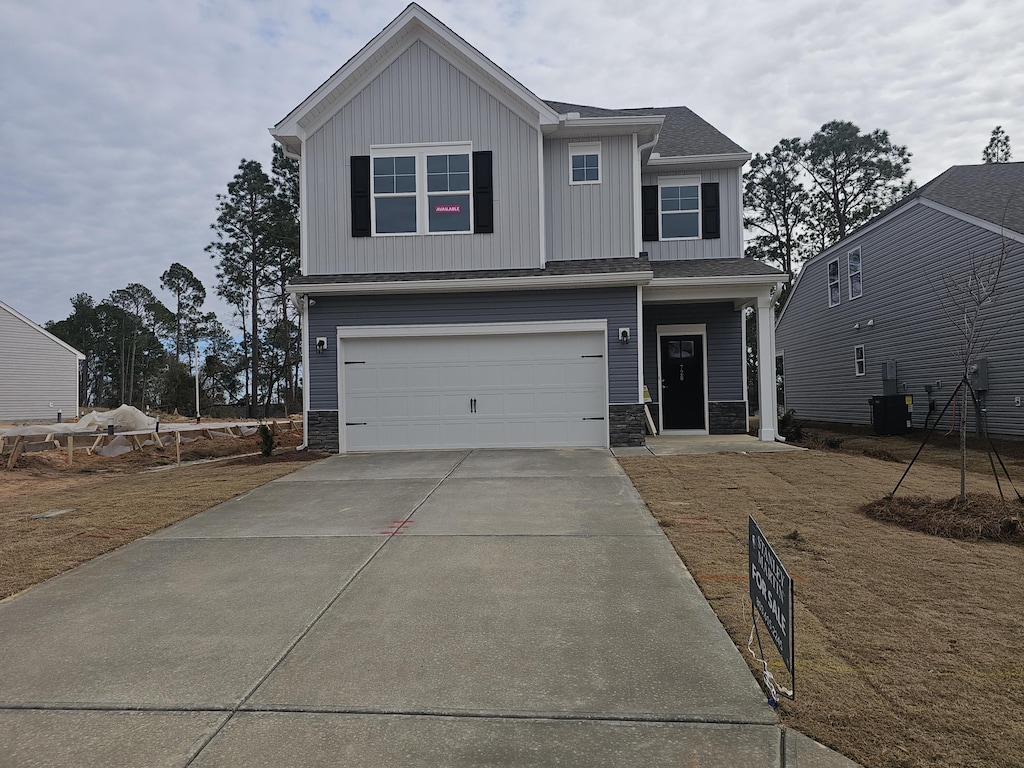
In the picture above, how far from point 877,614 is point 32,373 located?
33.5m

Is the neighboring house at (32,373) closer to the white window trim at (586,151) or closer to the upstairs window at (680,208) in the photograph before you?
the white window trim at (586,151)

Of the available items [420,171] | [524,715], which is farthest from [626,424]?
[524,715]

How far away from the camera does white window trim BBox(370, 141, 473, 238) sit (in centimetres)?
1247

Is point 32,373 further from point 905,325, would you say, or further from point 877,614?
point 877,614

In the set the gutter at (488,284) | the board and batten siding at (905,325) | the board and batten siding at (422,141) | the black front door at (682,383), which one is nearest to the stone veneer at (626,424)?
the gutter at (488,284)

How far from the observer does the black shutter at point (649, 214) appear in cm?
1459

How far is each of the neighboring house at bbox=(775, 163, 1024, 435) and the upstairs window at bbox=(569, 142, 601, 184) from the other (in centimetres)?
735

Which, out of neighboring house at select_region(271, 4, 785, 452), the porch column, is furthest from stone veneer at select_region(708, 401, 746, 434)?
neighboring house at select_region(271, 4, 785, 452)

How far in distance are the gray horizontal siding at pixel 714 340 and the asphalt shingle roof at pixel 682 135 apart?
3316 millimetres

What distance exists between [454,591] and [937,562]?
12.1 feet

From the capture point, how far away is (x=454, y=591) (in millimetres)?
4695

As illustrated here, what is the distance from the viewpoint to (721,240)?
1459 centimetres

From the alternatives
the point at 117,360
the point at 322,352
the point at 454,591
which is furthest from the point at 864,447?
the point at 117,360

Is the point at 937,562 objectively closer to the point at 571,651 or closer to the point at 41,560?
the point at 571,651
